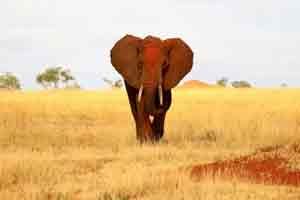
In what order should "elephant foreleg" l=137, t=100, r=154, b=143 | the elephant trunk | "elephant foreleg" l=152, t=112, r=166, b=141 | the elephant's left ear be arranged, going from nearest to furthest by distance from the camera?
the elephant trunk
"elephant foreleg" l=137, t=100, r=154, b=143
the elephant's left ear
"elephant foreleg" l=152, t=112, r=166, b=141

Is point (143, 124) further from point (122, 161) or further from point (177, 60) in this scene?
point (122, 161)

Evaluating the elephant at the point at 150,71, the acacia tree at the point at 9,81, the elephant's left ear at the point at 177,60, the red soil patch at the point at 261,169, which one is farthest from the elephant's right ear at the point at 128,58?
the acacia tree at the point at 9,81

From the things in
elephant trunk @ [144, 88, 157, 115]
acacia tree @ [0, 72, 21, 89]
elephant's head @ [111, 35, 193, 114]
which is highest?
elephant's head @ [111, 35, 193, 114]

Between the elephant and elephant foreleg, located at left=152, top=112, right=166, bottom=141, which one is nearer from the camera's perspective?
the elephant

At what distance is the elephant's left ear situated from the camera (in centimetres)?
1409

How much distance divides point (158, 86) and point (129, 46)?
1.57 meters

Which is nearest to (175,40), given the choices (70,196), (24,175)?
(24,175)

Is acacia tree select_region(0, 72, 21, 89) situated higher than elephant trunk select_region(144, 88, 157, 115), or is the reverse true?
elephant trunk select_region(144, 88, 157, 115)

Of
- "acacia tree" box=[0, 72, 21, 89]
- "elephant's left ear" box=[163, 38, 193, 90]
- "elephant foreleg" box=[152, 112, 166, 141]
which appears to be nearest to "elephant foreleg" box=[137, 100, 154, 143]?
"elephant foreleg" box=[152, 112, 166, 141]

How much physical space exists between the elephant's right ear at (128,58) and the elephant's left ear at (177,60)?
0.66 m

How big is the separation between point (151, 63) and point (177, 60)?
92 cm

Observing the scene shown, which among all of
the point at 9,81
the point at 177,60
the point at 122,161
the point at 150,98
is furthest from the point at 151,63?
the point at 9,81

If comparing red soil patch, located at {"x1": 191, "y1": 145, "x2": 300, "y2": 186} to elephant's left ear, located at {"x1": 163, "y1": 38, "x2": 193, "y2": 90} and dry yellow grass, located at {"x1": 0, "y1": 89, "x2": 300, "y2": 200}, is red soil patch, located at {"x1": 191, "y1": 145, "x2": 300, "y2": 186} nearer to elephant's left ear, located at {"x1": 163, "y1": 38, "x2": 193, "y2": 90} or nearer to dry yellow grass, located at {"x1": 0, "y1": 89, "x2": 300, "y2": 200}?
dry yellow grass, located at {"x1": 0, "y1": 89, "x2": 300, "y2": 200}

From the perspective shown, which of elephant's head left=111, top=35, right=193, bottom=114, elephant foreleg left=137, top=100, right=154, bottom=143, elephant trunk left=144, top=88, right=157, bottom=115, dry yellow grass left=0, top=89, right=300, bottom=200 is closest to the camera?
dry yellow grass left=0, top=89, right=300, bottom=200
